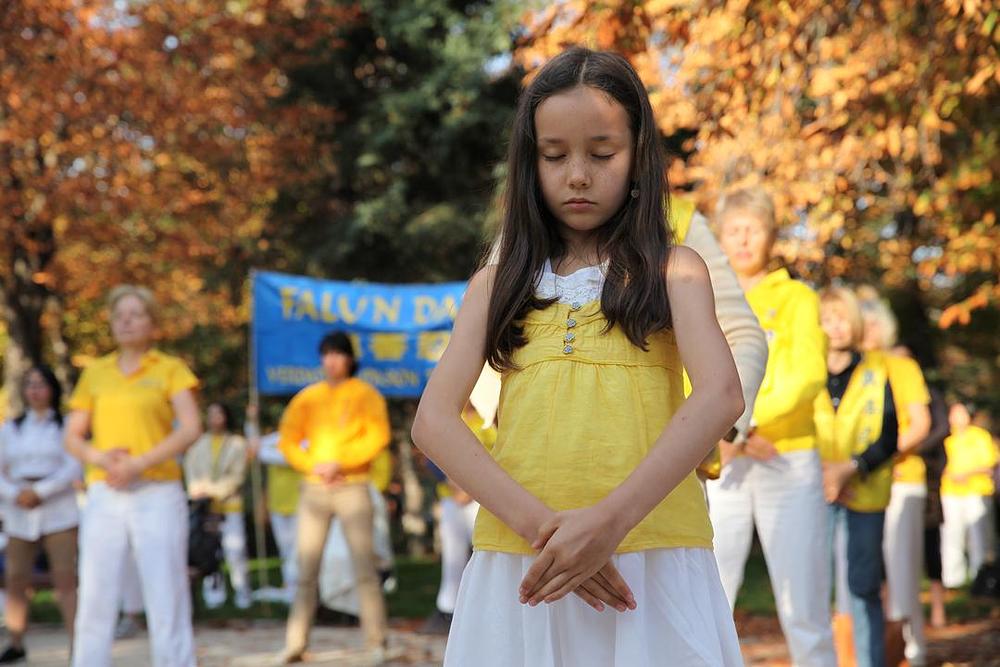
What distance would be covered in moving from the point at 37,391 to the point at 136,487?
119 inches

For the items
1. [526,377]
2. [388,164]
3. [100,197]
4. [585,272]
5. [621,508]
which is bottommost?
[621,508]

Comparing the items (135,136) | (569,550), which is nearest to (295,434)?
(569,550)

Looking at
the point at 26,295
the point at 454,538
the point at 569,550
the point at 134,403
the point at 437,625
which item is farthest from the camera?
the point at 26,295

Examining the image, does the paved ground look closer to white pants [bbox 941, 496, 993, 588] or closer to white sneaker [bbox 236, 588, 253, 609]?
white sneaker [bbox 236, 588, 253, 609]

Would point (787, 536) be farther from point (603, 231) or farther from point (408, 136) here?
point (408, 136)

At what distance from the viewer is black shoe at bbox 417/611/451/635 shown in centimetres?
1136

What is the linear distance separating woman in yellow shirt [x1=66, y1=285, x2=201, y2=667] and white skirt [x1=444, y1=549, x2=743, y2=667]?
14.8 ft

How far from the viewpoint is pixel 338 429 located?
9523 millimetres

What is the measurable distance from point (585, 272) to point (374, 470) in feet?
26.3

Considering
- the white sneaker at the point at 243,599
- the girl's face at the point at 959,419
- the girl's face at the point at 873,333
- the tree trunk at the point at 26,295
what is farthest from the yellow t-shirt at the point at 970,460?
the tree trunk at the point at 26,295

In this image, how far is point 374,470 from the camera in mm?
10727

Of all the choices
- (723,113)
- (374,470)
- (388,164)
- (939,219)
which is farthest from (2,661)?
(388,164)

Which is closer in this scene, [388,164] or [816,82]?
[816,82]

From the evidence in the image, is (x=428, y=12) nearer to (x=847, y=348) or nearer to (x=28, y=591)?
(x=28, y=591)
